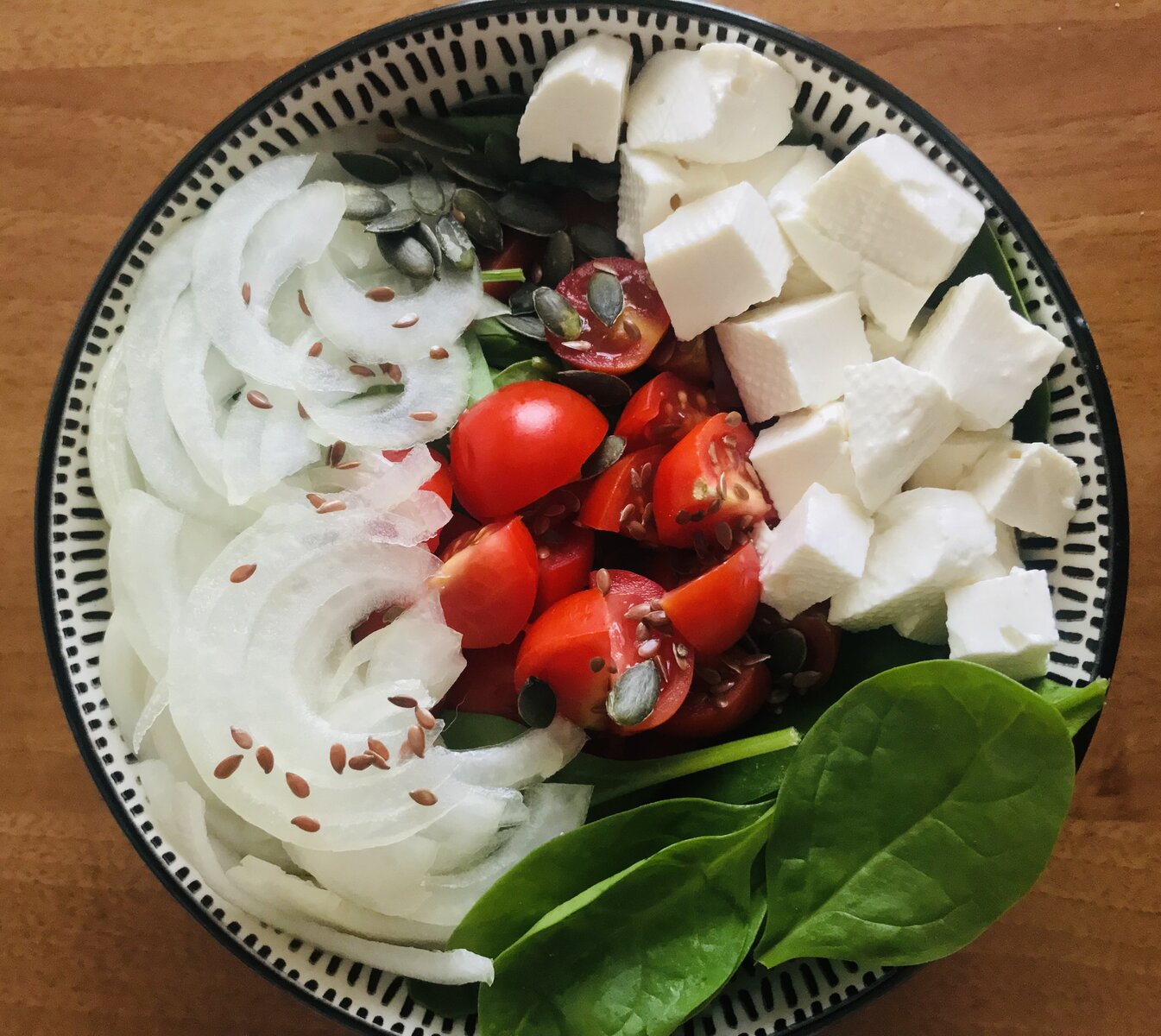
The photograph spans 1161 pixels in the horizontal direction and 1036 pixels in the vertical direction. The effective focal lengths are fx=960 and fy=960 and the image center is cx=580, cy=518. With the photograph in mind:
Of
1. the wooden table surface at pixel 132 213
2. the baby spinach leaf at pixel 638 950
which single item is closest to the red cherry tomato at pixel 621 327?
the wooden table surface at pixel 132 213

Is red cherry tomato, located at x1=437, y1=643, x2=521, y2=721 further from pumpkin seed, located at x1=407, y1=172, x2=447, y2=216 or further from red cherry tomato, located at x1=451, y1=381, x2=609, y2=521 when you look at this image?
pumpkin seed, located at x1=407, y1=172, x2=447, y2=216

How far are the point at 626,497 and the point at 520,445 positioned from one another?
153mm

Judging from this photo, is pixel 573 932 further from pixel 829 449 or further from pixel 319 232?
pixel 319 232

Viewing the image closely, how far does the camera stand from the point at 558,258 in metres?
1.23

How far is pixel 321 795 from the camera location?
1.07 m

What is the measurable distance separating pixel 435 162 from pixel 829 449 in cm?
63

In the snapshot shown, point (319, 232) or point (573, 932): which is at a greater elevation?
point (319, 232)

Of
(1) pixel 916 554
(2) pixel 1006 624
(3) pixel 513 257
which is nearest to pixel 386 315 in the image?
(3) pixel 513 257

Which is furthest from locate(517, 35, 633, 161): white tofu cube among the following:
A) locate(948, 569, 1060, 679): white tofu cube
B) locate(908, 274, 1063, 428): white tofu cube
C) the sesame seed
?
the sesame seed

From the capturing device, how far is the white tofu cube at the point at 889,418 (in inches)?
42.5

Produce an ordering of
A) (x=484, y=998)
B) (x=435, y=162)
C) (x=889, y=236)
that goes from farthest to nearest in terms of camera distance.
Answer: (x=435, y=162) → (x=889, y=236) → (x=484, y=998)

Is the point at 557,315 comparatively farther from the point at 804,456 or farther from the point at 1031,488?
the point at 1031,488

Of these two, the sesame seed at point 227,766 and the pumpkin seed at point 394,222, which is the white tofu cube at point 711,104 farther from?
the sesame seed at point 227,766

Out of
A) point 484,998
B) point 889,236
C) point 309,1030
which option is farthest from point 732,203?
point 309,1030
